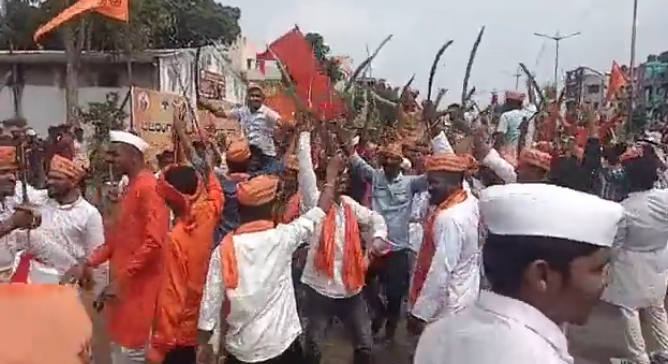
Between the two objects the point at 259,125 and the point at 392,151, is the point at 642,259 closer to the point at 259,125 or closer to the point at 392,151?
the point at 392,151

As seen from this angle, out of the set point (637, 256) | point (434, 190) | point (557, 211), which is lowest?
point (637, 256)

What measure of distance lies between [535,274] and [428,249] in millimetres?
3468

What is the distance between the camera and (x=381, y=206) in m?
7.84

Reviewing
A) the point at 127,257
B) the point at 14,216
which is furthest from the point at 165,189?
the point at 14,216

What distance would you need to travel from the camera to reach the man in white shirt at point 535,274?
A: 1.95m

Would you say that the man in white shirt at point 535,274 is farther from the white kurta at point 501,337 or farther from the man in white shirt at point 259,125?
the man in white shirt at point 259,125

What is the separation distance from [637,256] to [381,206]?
2178mm

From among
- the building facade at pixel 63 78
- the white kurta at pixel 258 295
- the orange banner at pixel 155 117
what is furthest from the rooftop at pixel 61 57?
the white kurta at pixel 258 295

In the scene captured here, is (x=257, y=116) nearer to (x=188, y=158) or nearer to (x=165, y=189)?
(x=188, y=158)

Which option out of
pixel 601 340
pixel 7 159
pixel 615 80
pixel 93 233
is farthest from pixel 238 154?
pixel 615 80

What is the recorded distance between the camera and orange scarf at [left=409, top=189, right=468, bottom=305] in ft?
17.3

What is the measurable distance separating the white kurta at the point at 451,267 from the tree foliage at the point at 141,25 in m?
18.5

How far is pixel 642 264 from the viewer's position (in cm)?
646

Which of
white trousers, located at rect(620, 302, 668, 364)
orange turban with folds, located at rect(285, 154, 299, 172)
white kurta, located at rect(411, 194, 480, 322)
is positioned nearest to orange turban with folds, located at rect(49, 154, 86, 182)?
white kurta, located at rect(411, 194, 480, 322)
